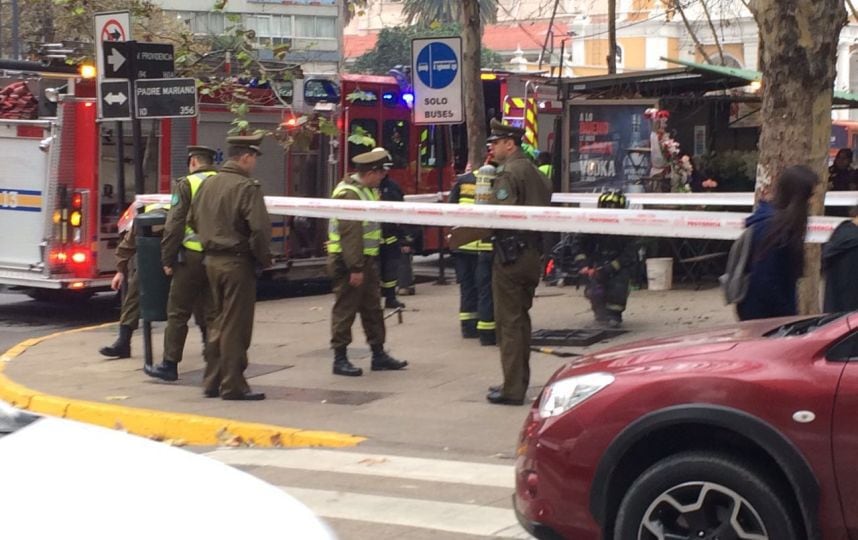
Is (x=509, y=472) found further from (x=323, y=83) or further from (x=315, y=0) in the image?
(x=315, y=0)

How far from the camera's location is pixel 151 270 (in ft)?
36.3

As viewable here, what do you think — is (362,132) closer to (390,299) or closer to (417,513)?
(390,299)

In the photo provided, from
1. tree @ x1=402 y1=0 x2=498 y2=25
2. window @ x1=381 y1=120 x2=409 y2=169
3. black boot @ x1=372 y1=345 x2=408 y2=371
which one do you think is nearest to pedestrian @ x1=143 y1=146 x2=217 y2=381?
black boot @ x1=372 y1=345 x2=408 y2=371

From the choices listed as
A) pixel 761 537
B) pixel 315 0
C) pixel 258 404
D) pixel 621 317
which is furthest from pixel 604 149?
pixel 315 0

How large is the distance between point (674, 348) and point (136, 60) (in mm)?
7670

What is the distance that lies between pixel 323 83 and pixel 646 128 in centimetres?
444

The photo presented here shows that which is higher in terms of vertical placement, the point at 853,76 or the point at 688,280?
the point at 853,76

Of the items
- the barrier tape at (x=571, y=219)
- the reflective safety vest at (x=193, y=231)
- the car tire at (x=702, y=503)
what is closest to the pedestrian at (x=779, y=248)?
the barrier tape at (x=571, y=219)

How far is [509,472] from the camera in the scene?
7.83 metres

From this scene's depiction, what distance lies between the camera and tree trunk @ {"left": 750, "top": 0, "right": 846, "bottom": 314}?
9250 mm

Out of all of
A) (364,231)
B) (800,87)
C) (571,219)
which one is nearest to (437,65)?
(364,231)

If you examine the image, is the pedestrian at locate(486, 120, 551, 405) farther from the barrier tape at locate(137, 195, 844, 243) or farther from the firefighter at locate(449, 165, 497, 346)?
the firefighter at locate(449, 165, 497, 346)

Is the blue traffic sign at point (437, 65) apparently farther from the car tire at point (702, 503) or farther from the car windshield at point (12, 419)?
the car windshield at point (12, 419)

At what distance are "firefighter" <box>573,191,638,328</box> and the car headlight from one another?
23.5 ft
